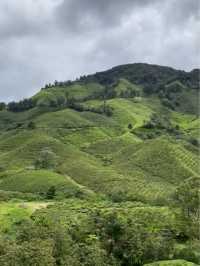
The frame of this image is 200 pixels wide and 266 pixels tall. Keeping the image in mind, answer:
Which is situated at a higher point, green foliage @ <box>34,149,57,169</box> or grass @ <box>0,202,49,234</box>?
green foliage @ <box>34,149,57,169</box>

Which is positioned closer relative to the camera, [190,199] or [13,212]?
[190,199]

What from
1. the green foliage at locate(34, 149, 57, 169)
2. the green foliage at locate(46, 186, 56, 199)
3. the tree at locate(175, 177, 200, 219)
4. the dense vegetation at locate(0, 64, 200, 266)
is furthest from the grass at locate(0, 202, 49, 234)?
the green foliage at locate(34, 149, 57, 169)

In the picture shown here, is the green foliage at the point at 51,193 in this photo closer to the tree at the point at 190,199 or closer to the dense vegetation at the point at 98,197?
the dense vegetation at the point at 98,197

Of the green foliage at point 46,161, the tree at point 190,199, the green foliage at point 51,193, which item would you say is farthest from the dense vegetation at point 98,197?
the green foliage at point 51,193

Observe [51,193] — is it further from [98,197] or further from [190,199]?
[190,199]

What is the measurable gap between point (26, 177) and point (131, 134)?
73879mm

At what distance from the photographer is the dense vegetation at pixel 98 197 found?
58.8 meters

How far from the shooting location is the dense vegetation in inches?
2315

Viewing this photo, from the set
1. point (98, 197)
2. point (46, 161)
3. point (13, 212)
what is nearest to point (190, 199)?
point (13, 212)

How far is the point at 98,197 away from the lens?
108 m

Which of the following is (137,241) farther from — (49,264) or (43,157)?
(43,157)

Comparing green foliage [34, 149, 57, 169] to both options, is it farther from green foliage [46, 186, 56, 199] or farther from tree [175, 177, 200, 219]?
tree [175, 177, 200, 219]

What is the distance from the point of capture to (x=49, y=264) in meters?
48.4

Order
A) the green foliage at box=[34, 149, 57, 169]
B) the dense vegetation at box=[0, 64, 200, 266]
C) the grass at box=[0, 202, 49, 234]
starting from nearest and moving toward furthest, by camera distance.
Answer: the dense vegetation at box=[0, 64, 200, 266], the grass at box=[0, 202, 49, 234], the green foliage at box=[34, 149, 57, 169]
